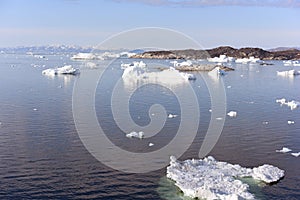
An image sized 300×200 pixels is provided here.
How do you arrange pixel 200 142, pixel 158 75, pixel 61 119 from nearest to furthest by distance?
pixel 200 142 → pixel 61 119 → pixel 158 75

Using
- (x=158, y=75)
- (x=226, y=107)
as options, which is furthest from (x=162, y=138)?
(x=158, y=75)

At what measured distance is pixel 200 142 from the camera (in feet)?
56.4

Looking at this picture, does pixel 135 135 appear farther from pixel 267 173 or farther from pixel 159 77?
pixel 159 77

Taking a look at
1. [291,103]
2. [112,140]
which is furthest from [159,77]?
[112,140]

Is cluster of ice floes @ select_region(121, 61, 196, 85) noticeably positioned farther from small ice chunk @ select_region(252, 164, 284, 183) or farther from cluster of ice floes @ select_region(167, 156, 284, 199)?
small ice chunk @ select_region(252, 164, 284, 183)

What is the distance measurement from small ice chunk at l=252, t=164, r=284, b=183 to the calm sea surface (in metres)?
0.32

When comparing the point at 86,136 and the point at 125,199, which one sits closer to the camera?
the point at 125,199

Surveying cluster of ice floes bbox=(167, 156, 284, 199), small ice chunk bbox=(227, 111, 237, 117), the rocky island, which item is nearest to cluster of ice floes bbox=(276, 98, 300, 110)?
small ice chunk bbox=(227, 111, 237, 117)

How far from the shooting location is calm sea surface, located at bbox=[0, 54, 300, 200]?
1177 cm

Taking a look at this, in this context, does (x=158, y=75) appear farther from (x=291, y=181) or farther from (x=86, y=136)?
(x=291, y=181)

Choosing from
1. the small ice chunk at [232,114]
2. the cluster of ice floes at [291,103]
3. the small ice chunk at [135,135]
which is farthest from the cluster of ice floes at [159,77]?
the small ice chunk at [135,135]

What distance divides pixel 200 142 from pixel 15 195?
8629 millimetres

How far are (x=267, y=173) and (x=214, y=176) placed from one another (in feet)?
5.99

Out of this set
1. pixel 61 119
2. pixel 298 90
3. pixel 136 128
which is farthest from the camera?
pixel 298 90
